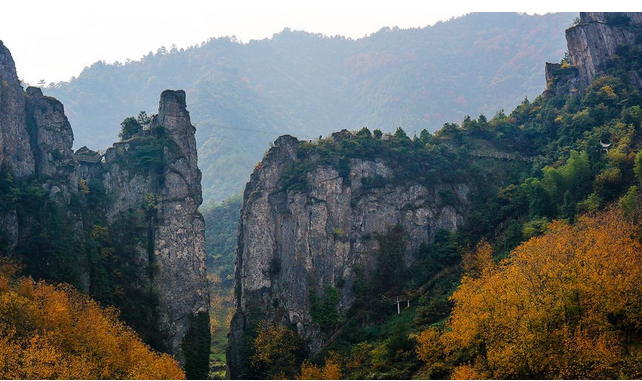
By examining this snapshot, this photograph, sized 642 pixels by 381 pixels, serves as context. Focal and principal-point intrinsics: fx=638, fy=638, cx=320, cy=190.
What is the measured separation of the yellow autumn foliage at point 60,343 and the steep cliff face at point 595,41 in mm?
71818

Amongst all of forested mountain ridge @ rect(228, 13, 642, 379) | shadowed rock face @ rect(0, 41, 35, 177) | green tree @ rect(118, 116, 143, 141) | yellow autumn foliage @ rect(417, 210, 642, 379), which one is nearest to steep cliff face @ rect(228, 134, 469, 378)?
forested mountain ridge @ rect(228, 13, 642, 379)

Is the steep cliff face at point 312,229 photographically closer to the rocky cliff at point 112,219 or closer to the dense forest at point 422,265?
the dense forest at point 422,265

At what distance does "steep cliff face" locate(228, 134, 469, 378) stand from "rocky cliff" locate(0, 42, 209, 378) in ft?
21.9

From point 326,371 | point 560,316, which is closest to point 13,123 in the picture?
point 326,371

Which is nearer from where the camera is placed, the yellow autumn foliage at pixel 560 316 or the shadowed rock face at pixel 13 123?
the yellow autumn foliage at pixel 560 316

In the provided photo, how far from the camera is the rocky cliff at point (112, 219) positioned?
66562 millimetres

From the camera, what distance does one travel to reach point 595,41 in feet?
307

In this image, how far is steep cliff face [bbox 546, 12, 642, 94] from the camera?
305 feet

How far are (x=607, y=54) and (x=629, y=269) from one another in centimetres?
5523

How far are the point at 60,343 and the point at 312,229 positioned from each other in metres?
38.0

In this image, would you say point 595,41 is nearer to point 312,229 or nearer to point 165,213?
point 312,229

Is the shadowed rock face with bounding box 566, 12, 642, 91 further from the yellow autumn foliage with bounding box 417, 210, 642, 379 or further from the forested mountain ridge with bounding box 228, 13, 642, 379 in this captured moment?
the yellow autumn foliage with bounding box 417, 210, 642, 379

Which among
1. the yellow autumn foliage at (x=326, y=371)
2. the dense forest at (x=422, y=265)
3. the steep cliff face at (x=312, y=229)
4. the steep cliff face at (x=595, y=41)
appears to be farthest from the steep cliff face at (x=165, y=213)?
the steep cliff face at (x=595, y=41)

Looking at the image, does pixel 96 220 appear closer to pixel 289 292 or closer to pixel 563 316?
pixel 289 292
